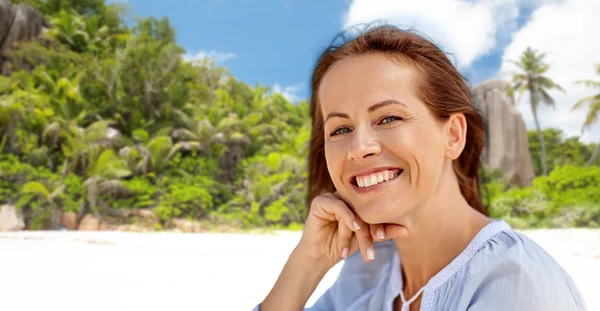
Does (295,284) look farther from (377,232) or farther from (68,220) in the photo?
(68,220)

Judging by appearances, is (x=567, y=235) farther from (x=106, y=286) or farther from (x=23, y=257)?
(x=23, y=257)

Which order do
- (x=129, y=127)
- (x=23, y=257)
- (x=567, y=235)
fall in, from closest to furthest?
(x=23, y=257), (x=567, y=235), (x=129, y=127)

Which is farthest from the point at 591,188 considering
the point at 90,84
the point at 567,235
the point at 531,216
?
the point at 90,84

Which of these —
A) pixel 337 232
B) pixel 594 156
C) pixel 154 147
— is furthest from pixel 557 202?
pixel 337 232

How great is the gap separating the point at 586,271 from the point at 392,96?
752 centimetres

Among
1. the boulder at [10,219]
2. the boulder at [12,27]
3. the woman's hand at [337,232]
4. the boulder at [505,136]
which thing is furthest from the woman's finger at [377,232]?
the boulder at [12,27]

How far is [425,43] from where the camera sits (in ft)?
4.25

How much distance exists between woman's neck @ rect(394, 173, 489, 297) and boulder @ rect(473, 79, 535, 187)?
18022mm

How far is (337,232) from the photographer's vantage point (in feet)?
4.97

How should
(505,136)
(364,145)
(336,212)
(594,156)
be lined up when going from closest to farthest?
(364,145)
(336,212)
(594,156)
(505,136)

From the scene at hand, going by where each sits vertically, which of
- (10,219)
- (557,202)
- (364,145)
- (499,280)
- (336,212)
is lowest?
(557,202)

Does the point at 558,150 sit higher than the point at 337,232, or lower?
higher

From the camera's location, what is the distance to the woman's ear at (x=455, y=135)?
1.28 m

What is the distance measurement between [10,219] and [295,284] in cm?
1463
